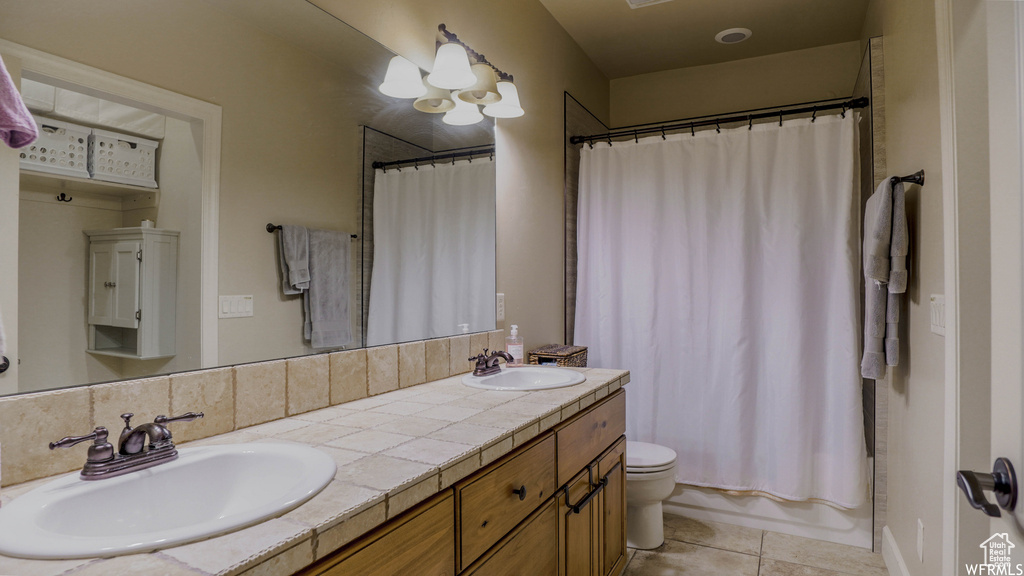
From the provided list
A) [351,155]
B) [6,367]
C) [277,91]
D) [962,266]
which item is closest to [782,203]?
[962,266]

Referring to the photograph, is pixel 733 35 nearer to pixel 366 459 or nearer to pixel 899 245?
pixel 899 245

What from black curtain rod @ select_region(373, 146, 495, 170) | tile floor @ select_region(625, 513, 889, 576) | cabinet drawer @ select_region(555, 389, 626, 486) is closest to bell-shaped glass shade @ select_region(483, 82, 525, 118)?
black curtain rod @ select_region(373, 146, 495, 170)

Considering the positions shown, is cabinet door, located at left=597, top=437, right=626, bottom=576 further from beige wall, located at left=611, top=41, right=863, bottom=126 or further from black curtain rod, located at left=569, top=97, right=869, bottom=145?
beige wall, located at left=611, top=41, right=863, bottom=126

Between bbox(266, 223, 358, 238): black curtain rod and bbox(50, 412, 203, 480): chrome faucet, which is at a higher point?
bbox(266, 223, 358, 238): black curtain rod

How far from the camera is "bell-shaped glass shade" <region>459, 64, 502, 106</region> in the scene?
1.89m

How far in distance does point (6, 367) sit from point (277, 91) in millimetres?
806

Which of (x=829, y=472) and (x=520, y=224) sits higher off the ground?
(x=520, y=224)

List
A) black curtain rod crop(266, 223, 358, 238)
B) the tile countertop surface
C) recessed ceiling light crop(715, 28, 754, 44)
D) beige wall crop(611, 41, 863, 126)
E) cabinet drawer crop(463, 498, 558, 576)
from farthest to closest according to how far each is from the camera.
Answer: beige wall crop(611, 41, 863, 126), recessed ceiling light crop(715, 28, 754, 44), black curtain rod crop(266, 223, 358, 238), cabinet drawer crop(463, 498, 558, 576), the tile countertop surface

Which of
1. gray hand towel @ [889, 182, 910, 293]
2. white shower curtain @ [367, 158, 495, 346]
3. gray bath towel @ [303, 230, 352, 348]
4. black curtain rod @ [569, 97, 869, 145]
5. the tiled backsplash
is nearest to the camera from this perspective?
the tiled backsplash

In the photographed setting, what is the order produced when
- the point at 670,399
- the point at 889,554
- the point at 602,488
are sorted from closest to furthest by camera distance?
the point at 602,488, the point at 889,554, the point at 670,399

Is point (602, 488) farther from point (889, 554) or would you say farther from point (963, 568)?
point (889, 554)

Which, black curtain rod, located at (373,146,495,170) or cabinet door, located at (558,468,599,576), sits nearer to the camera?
cabinet door, located at (558,468,599,576)

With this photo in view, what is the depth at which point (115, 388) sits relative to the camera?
3.21ft

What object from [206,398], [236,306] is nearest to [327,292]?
[236,306]
